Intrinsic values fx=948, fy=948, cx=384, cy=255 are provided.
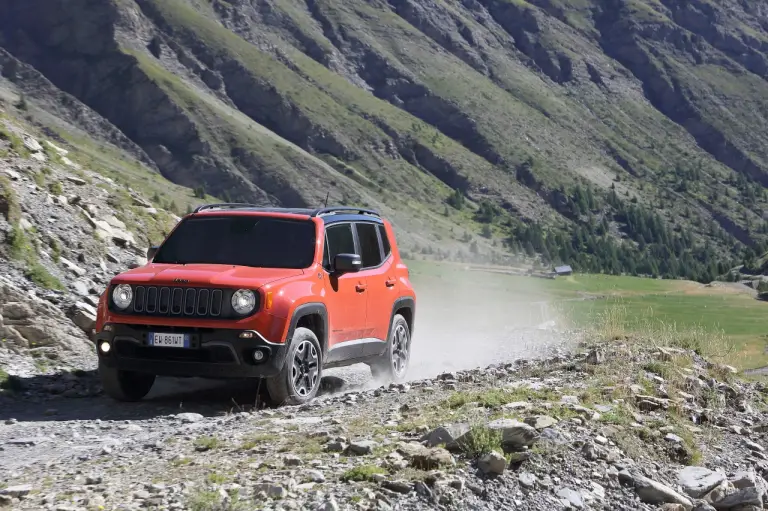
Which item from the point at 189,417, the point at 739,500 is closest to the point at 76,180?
the point at 189,417

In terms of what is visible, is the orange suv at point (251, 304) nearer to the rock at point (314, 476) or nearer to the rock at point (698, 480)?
the rock at point (314, 476)

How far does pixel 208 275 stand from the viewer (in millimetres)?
9922

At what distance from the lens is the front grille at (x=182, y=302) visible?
32.0 ft

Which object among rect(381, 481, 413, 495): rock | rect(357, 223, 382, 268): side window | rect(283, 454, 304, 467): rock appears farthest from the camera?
rect(357, 223, 382, 268): side window

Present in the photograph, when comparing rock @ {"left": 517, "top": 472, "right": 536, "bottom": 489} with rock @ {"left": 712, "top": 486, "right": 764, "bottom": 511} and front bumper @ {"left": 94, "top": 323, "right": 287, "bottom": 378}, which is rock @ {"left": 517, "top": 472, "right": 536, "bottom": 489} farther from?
front bumper @ {"left": 94, "top": 323, "right": 287, "bottom": 378}

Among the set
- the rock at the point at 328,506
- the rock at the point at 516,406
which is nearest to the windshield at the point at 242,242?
the rock at the point at 516,406

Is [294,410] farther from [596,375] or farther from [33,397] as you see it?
[596,375]

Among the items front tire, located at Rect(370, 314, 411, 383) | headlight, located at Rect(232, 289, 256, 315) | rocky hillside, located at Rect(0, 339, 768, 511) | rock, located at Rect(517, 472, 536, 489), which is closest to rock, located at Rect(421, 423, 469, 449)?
rocky hillside, located at Rect(0, 339, 768, 511)

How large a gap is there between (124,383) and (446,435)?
4.51 metres

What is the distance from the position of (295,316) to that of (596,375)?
4021 mm

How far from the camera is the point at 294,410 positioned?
384 inches

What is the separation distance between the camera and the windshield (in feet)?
35.4

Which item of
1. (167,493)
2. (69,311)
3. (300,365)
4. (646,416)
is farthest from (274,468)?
(69,311)

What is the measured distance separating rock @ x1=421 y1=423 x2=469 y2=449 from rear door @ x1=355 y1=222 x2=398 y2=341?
14.3 feet
